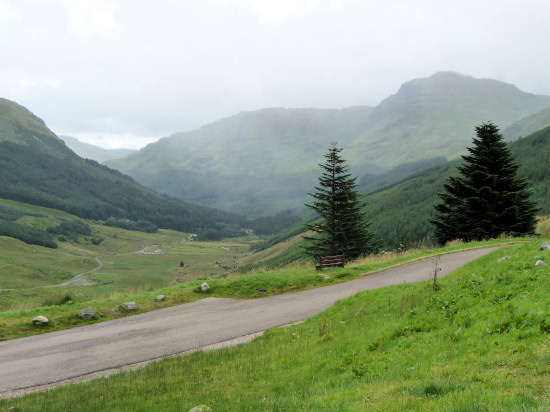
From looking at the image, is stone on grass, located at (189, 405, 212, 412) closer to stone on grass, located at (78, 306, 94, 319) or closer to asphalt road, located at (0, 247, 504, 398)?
asphalt road, located at (0, 247, 504, 398)

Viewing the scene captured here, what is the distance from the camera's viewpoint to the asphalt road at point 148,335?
1177 centimetres

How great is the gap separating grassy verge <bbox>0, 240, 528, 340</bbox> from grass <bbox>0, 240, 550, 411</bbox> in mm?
8162

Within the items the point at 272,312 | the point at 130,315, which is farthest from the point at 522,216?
the point at 130,315

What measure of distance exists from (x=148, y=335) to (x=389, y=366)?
1077cm

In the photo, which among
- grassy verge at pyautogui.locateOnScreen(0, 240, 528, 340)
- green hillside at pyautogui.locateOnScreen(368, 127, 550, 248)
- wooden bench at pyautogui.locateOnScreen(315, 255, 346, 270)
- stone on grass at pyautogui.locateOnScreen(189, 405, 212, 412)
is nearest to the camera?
stone on grass at pyautogui.locateOnScreen(189, 405, 212, 412)

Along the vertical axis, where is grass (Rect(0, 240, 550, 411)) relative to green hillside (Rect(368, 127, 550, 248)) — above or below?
below

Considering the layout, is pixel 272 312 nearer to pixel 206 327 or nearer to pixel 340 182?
pixel 206 327

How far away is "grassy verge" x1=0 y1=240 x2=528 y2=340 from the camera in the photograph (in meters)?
17.0

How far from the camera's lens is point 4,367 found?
12.2 metres

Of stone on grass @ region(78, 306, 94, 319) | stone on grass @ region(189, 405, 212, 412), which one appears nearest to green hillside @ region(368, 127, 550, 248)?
stone on grass @ region(78, 306, 94, 319)

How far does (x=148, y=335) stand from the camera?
49.5 ft

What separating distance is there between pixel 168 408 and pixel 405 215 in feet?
492

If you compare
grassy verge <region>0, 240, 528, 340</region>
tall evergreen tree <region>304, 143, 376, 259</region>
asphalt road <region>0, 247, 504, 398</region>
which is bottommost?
asphalt road <region>0, 247, 504, 398</region>

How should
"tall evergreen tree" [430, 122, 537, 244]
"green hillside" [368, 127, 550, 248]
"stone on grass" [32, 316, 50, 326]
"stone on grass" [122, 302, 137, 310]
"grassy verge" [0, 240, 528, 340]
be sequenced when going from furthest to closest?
"green hillside" [368, 127, 550, 248] < "tall evergreen tree" [430, 122, 537, 244] < "stone on grass" [122, 302, 137, 310] < "grassy verge" [0, 240, 528, 340] < "stone on grass" [32, 316, 50, 326]
